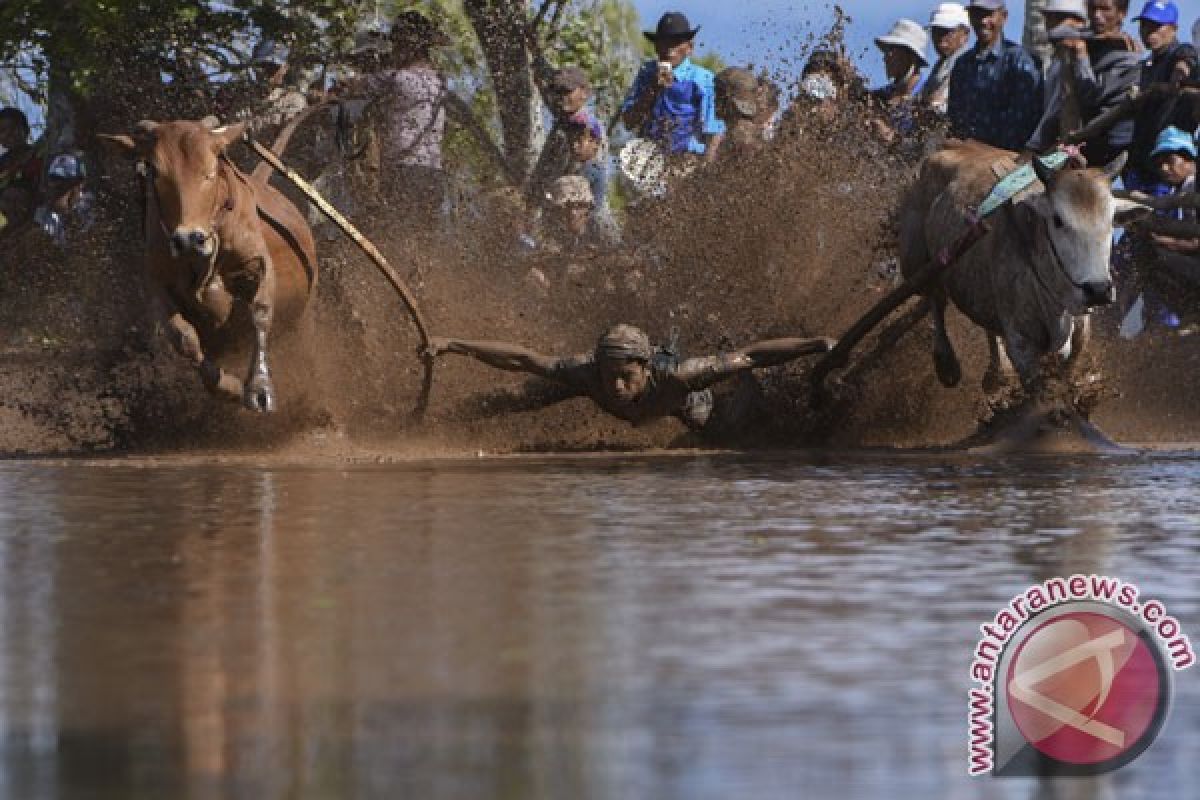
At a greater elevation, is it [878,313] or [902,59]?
[902,59]

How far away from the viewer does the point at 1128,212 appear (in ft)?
44.7

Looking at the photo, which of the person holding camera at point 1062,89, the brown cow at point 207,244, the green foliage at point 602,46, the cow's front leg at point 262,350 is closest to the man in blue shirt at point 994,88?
the person holding camera at point 1062,89

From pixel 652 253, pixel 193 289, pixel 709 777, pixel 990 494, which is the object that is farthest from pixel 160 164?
pixel 709 777

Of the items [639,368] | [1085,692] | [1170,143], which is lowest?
[1085,692]

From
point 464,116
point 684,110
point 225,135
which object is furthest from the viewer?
point 684,110

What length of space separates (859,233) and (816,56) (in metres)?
2.17

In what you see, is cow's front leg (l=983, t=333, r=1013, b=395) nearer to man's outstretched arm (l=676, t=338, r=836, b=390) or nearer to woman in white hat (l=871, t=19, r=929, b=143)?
man's outstretched arm (l=676, t=338, r=836, b=390)

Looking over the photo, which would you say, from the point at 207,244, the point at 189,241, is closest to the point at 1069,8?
the point at 207,244

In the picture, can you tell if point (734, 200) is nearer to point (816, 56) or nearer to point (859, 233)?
point (859, 233)

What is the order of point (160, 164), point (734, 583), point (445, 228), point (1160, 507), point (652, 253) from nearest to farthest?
point (734, 583)
point (1160, 507)
point (160, 164)
point (652, 253)
point (445, 228)

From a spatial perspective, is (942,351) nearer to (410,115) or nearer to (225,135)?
(225,135)

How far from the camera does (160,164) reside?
43.2ft

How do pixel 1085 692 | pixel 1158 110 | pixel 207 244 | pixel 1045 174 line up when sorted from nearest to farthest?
1. pixel 1085 692
2. pixel 207 244
3. pixel 1045 174
4. pixel 1158 110
